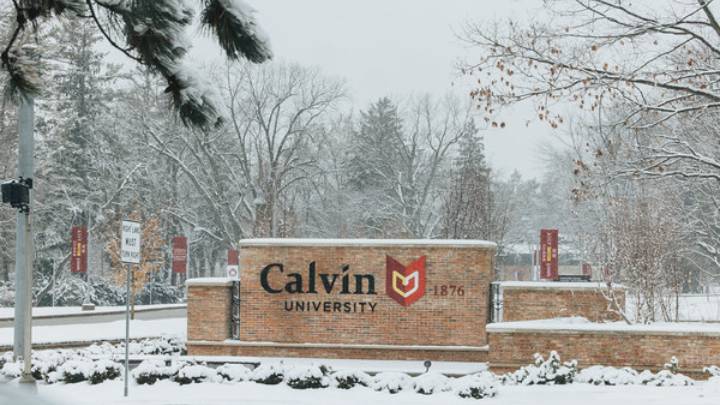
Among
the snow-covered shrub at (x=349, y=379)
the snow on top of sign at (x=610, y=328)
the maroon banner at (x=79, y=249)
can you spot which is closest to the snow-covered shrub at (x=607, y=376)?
the snow on top of sign at (x=610, y=328)

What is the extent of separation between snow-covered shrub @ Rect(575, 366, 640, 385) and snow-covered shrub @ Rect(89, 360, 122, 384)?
807cm

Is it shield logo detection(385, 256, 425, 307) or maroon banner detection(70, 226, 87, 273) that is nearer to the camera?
shield logo detection(385, 256, 425, 307)

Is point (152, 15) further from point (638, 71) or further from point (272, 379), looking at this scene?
point (272, 379)

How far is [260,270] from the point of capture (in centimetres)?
2134

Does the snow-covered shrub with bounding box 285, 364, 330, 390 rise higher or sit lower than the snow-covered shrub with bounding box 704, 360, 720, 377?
lower

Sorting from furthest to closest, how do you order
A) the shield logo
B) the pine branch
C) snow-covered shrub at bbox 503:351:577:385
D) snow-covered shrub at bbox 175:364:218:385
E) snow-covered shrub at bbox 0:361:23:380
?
the shield logo → snow-covered shrub at bbox 0:361:23:380 → snow-covered shrub at bbox 175:364:218:385 → snow-covered shrub at bbox 503:351:577:385 → the pine branch

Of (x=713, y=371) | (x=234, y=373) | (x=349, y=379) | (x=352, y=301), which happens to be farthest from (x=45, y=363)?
(x=713, y=371)

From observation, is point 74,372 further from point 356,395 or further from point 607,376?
point 607,376

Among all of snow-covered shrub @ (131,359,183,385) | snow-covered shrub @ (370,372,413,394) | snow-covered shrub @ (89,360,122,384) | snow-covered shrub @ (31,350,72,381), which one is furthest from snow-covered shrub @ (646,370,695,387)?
snow-covered shrub @ (31,350,72,381)

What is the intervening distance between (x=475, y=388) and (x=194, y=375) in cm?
485

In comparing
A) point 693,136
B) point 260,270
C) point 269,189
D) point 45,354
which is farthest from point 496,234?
point 45,354

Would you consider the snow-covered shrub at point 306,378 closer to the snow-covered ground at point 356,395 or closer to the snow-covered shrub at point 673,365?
the snow-covered ground at point 356,395

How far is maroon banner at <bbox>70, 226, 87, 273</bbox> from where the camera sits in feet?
142

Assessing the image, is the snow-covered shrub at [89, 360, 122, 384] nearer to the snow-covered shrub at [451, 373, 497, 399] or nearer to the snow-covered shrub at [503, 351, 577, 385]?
the snow-covered shrub at [451, 373, 497, 399]
